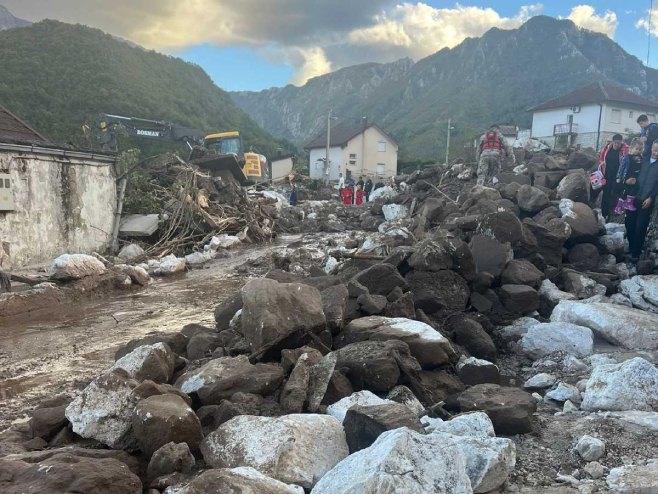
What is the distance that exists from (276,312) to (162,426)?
1.53m

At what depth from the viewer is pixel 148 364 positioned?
3.94 m

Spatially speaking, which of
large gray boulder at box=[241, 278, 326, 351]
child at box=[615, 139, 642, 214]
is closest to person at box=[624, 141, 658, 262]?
child at box=[615, 139, 642, 214]

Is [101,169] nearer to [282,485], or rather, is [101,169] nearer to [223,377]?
[223,377]

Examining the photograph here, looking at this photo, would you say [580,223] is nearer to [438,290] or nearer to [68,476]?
[438,290]

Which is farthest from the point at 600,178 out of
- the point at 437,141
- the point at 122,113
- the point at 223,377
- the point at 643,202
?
the point at 437,141

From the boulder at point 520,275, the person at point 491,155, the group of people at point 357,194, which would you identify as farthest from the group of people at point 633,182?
the group of people at point 357,194

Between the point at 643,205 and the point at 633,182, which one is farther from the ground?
the point at 633,182

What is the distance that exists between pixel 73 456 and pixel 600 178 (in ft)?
30.5

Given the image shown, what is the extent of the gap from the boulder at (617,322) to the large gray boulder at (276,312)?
3.01 m

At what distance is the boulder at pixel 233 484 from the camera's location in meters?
2.29

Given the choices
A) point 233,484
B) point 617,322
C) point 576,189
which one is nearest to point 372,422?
point 233,484

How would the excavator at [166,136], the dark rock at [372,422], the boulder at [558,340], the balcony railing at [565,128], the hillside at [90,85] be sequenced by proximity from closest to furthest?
the dark rock at [372,422], the boulder at [558,340], the excavator at [166,136], the hillside at [90,85], the balcony railing at [565,128]

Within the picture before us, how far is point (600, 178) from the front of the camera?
9203mm

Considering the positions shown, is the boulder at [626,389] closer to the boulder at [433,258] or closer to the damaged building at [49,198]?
the boulder at [433,258]
